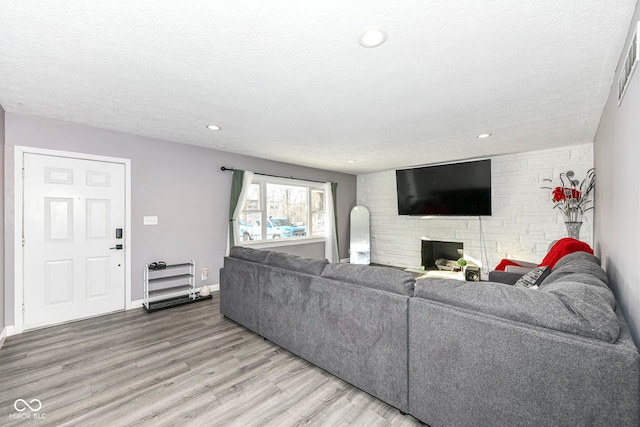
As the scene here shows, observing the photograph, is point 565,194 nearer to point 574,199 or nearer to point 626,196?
point 574,199

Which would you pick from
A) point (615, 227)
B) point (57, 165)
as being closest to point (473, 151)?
point (615, 227)

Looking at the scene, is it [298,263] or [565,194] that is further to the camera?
[565,194]

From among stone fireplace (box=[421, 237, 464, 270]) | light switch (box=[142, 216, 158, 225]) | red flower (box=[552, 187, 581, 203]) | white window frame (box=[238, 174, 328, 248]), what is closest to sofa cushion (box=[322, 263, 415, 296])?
light switch (box=[142, 216, 158, 225])

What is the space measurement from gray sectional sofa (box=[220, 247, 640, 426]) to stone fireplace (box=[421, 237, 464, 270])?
3353 mm

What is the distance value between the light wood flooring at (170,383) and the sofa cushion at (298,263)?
766mm

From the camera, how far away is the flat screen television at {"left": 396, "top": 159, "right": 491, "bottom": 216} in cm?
461

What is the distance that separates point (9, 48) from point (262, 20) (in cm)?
165

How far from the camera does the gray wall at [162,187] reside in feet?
9.62

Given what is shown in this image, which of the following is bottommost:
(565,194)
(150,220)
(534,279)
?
(534,279)

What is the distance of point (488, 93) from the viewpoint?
7.65ft

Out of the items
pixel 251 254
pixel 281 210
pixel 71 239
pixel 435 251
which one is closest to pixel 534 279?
pixel 251 254

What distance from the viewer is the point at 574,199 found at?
3.84 metres

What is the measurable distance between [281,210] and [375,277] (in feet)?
12.7

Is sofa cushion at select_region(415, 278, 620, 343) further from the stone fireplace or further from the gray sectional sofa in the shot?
the stone fireplace
